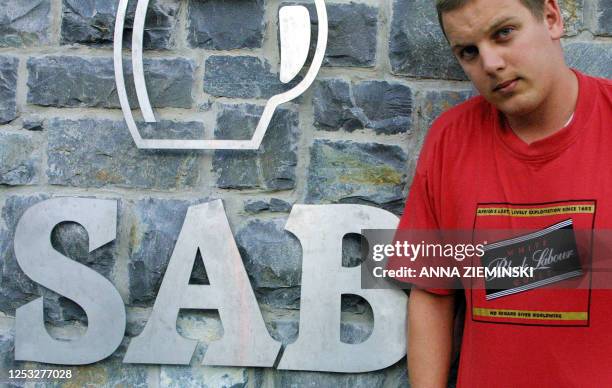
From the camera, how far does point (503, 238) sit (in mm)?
1709

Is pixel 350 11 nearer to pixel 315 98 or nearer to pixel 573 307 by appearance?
pixel 315 98

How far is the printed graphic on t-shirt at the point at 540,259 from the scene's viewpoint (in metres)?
1.61

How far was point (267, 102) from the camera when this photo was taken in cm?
193

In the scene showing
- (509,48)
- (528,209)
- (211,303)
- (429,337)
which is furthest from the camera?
(211,303)

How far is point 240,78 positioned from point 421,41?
1.51 ft

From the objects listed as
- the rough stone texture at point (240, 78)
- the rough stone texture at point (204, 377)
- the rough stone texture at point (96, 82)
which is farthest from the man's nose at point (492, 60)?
the rough stone texture at point (204, 377)

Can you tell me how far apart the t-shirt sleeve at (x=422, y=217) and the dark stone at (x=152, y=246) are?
553mm

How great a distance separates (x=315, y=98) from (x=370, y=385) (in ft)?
2.36

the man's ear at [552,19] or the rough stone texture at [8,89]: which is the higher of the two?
the man's ear at [552,19]

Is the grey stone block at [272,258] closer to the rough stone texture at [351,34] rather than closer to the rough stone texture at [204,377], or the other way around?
the rough stone texture at [204,377]

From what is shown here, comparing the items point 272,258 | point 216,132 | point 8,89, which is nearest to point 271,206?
point 272,258

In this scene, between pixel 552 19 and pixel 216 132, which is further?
pixel 216 132

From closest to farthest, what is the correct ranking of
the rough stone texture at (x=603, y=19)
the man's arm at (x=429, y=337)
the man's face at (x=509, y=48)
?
1. the man's face at (x=509, y=48)
2. the man's arm at (x=429, y=337)
3. the rough stone texture at (x=603, y=19)

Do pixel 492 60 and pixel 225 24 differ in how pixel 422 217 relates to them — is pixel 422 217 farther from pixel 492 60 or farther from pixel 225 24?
pixel 225 24
